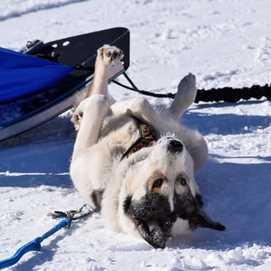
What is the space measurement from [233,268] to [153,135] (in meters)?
1.01

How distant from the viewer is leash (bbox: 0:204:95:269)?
3307mm

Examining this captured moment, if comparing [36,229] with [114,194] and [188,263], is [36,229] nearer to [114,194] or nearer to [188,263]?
[114,194]

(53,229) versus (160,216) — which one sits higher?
(160,216)

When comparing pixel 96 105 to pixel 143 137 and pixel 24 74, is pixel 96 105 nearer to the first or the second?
pixel 143 137

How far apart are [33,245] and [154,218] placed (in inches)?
22.2

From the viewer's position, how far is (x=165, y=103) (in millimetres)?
5480

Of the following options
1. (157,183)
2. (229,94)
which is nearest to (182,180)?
(157,183)

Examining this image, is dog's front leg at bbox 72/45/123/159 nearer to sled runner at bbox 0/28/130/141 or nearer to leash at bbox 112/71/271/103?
sled runner at bbox 0/28/130/141

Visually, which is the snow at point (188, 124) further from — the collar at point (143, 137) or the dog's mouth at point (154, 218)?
the collar at point (143, 137)

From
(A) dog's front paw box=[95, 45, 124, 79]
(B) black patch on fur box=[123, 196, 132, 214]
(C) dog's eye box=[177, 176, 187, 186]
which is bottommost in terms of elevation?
(B) black patch on fur box=[123, 196, 132, 214]

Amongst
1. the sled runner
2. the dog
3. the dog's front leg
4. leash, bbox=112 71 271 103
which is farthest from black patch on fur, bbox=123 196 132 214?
leash, bbox=112 71 271 103

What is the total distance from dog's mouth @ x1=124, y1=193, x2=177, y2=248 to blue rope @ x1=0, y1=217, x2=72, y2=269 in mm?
471

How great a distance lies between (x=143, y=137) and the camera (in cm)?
393

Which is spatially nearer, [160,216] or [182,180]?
[160,216]
